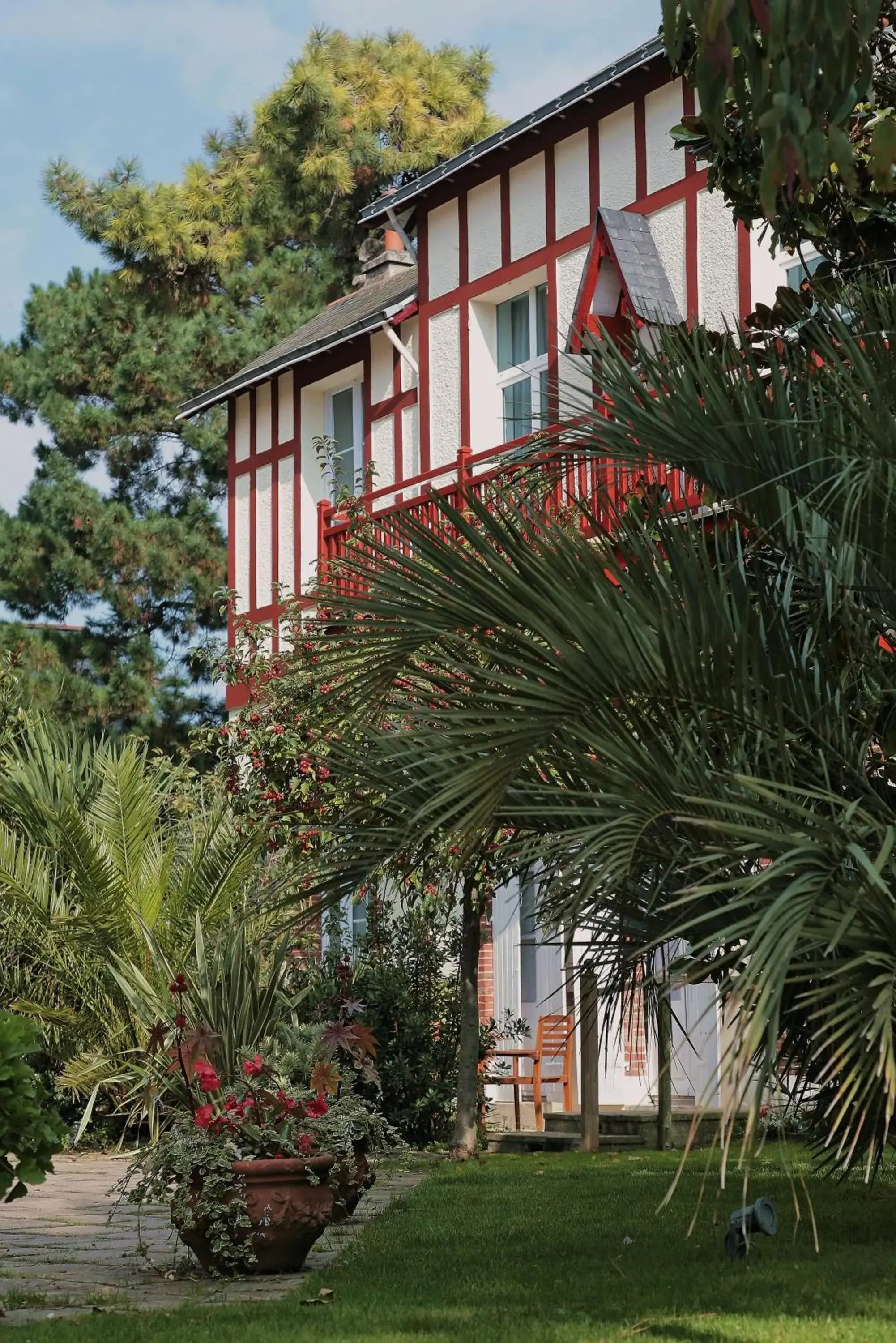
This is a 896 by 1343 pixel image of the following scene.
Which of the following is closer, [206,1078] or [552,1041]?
[206,1078]

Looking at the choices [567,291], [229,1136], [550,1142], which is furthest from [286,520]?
[229,1136]

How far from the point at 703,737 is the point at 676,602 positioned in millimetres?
450

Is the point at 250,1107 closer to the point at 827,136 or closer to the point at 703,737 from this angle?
the point at 703,737

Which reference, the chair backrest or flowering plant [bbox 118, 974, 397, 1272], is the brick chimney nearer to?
the chair backrest

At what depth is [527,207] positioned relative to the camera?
15320 millimetres

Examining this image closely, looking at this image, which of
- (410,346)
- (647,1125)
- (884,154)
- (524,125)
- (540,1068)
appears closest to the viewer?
(884,154)

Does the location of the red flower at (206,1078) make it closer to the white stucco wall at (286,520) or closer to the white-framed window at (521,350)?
the white-framed window at (521,350)

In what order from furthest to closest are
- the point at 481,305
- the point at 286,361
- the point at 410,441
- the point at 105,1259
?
the point at 286,361
the point at 410,441
the point at 481,305
the point at 105,1259

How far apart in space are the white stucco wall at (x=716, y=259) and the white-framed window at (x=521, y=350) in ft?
6.62

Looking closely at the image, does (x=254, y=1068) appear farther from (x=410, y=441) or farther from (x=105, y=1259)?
(x=410, y=441)

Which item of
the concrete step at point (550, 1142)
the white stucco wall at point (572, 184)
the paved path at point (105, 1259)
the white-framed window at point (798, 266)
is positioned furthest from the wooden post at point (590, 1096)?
Result: the white stucco wall at point (572, 184)

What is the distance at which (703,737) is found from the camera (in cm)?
593

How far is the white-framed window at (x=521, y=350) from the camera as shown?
→ 50.8 ft

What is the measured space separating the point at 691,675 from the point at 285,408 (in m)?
13.7
